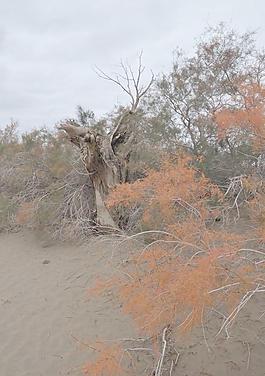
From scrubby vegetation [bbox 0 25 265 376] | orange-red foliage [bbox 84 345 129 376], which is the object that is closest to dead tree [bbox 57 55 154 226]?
scrubby vegetation [bbox 0 25 265 376]

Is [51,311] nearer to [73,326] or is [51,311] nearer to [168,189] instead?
[73,326]

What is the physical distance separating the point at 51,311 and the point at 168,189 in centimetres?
368

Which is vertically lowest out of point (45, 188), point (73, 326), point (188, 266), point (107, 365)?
point (73, 326)

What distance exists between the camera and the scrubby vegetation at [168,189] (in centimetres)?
547

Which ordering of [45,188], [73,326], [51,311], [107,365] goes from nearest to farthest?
[107,365]
[73,326]
[51,311]
[45,188]

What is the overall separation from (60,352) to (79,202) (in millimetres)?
5740

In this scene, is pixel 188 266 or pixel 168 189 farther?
pixel 168 189

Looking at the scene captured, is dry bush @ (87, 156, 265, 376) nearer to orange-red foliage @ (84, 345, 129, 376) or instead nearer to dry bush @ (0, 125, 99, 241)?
orange-red foliage @ (84, 345, 129, 376)

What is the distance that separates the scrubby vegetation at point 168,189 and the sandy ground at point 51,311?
0.52 meters

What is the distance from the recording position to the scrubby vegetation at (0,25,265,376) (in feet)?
18.0

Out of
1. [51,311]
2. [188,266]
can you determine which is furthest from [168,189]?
[51,311]

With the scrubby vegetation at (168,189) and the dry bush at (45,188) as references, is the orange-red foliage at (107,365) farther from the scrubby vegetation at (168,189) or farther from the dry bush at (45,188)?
the dry bush at (45,188)

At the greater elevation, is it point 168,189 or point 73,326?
point 168,189

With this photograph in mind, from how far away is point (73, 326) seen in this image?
792 cm
